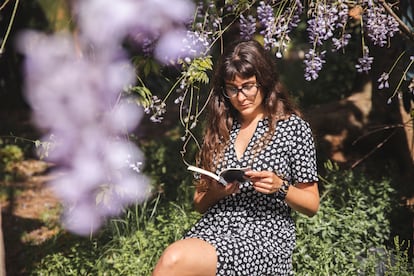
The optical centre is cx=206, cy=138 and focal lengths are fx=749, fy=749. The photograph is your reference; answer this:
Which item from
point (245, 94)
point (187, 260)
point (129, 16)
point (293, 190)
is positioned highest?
point (129, 16)

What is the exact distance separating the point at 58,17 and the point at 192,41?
77.7 inches

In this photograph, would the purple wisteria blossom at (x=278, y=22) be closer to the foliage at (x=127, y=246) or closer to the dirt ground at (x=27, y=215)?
the foliage at (x=127, y=246)

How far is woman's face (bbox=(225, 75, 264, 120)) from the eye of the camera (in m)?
2.49

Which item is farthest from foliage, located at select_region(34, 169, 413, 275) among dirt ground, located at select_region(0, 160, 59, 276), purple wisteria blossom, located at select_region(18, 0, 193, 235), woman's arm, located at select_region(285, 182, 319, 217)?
woman's arm, located at select_region(285, 182, 319, 217)

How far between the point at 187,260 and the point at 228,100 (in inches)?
26.7

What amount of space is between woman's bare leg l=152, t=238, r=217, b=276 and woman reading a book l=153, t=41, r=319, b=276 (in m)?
0.06

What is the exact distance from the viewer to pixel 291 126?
8.22ft

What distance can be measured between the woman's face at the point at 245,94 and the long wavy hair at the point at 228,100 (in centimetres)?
2

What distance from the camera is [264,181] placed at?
7.43 ft

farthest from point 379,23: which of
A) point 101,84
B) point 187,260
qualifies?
point 101,84

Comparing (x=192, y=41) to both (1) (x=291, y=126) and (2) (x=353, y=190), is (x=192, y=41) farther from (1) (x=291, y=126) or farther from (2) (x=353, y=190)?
(2) (x=353, y=190)

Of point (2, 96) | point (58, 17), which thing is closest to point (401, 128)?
point (58, 17)

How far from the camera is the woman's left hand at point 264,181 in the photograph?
2260mm

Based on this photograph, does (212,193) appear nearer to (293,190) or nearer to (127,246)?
(293,190)
